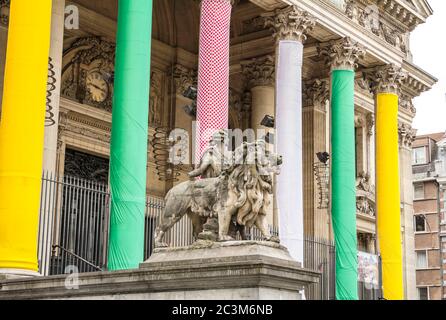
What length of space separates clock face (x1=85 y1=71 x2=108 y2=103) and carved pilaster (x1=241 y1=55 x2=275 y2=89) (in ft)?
18.2

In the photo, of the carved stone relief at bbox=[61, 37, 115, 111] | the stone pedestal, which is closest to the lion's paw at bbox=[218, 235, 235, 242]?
the stone pedestal

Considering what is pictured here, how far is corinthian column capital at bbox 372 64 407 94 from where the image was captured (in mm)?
28156

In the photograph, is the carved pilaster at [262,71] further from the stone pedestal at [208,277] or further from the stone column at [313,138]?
the stone pedestal at [208,277]

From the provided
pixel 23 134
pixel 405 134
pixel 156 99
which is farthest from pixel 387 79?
pixel 23 134

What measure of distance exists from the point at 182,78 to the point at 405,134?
11.9 m

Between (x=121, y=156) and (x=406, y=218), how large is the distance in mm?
20282

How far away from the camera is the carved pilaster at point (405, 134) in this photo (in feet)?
114

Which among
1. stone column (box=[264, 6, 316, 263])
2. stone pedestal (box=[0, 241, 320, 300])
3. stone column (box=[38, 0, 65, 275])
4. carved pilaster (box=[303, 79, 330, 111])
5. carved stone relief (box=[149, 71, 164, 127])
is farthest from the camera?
carved pilaster (box=[303, 79, 330, 111])

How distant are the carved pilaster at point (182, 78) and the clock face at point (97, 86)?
3.01 meters

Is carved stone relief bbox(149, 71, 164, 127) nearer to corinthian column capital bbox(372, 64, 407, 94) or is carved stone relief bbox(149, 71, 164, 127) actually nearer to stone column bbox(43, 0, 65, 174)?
corinthian column capital bbox(372, 64, 407, 94)

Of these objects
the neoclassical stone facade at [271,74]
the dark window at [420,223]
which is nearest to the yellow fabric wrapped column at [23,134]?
the neoclassical stone facade at [271,74]

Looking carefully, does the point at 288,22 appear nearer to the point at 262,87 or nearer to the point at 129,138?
the point at 262,87

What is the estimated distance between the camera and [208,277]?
10367 mm
